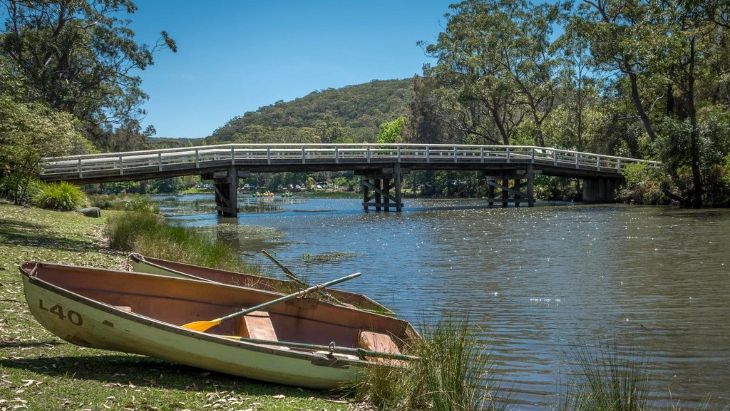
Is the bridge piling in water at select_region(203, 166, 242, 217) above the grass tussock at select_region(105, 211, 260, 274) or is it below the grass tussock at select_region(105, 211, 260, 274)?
above

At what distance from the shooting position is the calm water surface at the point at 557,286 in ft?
25.4

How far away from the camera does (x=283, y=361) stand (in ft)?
21.7

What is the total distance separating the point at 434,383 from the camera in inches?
230

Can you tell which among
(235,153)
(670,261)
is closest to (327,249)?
(670,261)

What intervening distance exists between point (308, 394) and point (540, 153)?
137 feet

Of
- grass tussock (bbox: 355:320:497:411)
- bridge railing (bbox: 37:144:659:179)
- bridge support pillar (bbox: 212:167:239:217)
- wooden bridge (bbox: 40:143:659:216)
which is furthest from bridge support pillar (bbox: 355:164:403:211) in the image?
grass tussock (bbox: 355:320:497:411)

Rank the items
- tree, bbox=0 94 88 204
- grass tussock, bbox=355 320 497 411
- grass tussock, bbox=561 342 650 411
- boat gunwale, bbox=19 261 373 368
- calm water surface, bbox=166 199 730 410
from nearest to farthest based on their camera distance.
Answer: grass tussock, bbox=561 342 650 411
grass tussock, bbox=355 320 497 411
boat gunwale, bbox=19 261 373 368
calm water surface, bbox=166 199 730 410
tree, bbox=0 94 88 204

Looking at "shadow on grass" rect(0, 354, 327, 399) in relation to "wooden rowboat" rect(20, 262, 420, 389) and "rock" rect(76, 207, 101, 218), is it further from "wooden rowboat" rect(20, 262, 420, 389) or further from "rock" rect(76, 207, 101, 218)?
"rock" rect(76, 207, 101, 218)

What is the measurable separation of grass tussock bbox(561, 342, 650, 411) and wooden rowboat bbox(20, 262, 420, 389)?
5.55ft

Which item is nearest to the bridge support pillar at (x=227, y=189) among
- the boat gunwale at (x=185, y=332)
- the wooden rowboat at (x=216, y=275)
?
the wooden rowboat at (x=216, y=275)

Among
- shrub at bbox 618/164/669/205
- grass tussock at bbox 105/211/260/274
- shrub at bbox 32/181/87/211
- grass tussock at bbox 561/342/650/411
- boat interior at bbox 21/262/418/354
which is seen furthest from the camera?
shrub at bbox 618/164/669/205

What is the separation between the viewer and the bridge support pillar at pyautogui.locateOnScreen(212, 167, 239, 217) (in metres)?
34.8

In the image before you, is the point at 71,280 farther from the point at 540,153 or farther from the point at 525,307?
the point at 540,153

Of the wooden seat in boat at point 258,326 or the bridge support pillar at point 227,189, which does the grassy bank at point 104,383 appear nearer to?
the wooden seat in boat at point 258,326
